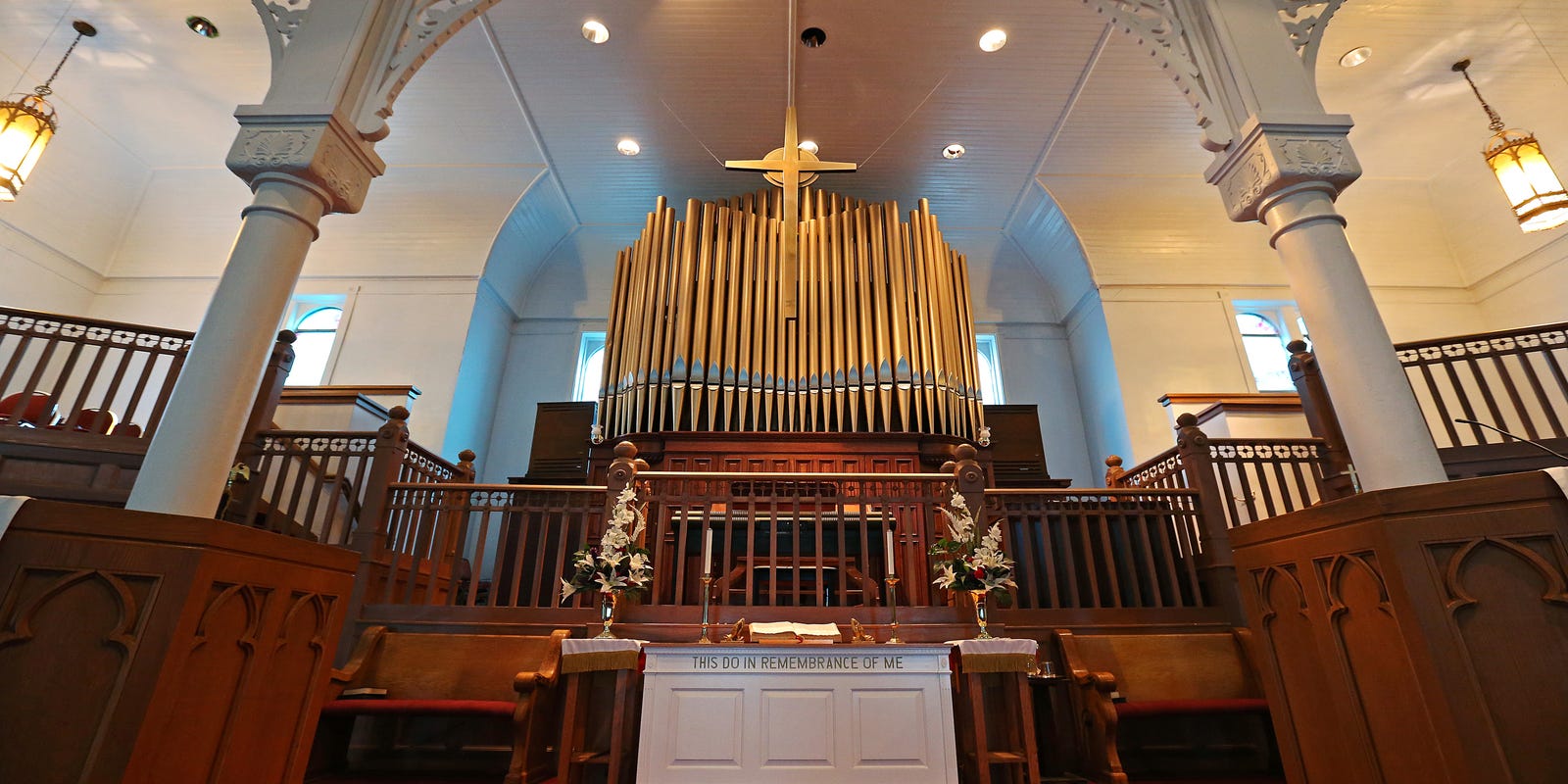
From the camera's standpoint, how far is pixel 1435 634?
1.66 meters

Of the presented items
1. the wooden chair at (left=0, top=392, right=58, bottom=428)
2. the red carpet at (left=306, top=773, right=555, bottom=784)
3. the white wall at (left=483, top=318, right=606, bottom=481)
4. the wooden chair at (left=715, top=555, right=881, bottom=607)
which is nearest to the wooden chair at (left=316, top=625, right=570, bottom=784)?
the red carpet at (left=306, top=773, right=555, bottom=784)

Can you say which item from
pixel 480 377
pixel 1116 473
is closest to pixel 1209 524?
pixel 1116 473

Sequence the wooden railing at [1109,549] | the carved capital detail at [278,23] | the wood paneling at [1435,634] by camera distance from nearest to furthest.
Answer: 1. the wood paneling at [1435,634]
2. the carved capital detail at [278,23]
3. the wooden railing at [1109,549]

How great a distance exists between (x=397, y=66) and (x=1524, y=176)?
7916 millimetres

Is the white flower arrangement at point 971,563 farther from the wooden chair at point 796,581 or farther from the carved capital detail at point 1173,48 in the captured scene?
the carved capital detail at point 1173,48

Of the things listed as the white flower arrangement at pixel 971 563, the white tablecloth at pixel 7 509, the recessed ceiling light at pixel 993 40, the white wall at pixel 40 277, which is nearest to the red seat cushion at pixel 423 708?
the white tablecloth at pixel 7 509

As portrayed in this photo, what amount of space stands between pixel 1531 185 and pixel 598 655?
7369 mm

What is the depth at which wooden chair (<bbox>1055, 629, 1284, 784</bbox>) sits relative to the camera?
3516 millimetres

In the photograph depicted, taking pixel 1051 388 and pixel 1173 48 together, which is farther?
pixel 1051 388

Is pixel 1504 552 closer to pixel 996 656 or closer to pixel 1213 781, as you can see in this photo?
pixel 996 656

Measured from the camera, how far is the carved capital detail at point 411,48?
370 cm

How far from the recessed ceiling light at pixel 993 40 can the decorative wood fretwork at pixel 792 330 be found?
1733 millimetres

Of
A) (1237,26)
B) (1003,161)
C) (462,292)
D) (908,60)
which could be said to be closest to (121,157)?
(462,292)

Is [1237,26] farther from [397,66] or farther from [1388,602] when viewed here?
[397,66]
